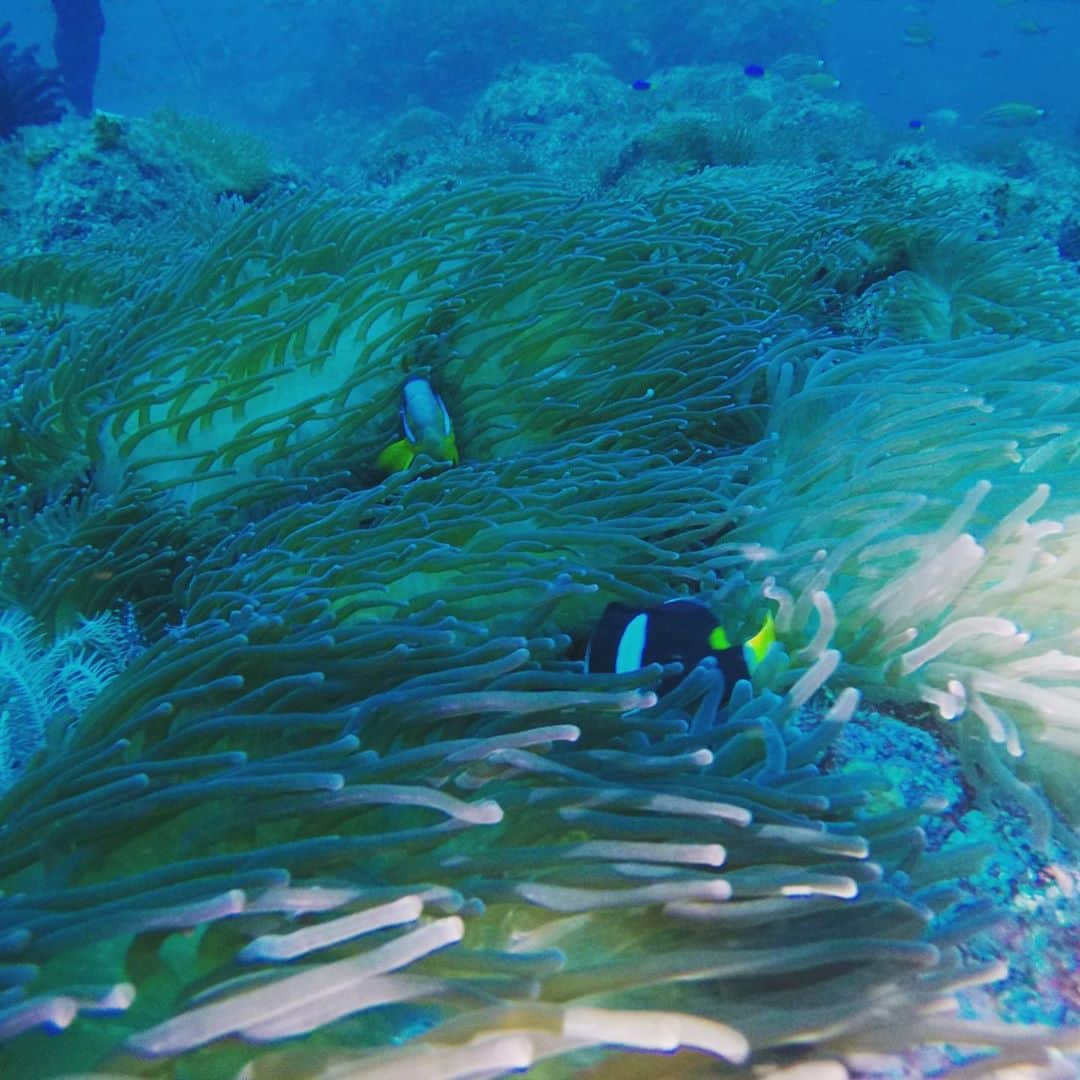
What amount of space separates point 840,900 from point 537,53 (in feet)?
81.5

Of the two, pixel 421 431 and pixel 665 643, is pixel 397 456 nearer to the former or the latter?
pixel 421 431

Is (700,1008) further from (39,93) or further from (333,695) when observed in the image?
(39,93)

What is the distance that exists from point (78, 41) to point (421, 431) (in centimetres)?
1793

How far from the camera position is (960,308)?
377cm

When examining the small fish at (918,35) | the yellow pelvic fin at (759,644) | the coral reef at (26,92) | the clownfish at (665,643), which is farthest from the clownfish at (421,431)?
the small fish at (918,35)

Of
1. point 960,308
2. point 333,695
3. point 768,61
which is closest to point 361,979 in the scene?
point 333,695

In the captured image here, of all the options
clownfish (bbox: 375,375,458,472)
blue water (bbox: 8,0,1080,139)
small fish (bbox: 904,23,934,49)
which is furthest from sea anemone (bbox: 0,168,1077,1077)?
small fish (bbox: 904,23,934,49)

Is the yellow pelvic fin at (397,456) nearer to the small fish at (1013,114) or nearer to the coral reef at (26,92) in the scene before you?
the coral reef at (26,92)

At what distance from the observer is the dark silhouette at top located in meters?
15.6

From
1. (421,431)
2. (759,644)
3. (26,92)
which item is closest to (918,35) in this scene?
(26,92)

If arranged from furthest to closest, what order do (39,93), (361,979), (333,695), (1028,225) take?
(39,93) < (1028,225) < (333,695) < (361,979)

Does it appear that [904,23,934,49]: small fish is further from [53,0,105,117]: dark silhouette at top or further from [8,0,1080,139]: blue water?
[53,0,105,117]: dark silhouette at top

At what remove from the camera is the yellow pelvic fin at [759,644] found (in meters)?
1.73

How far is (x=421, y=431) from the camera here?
2.52 metres
